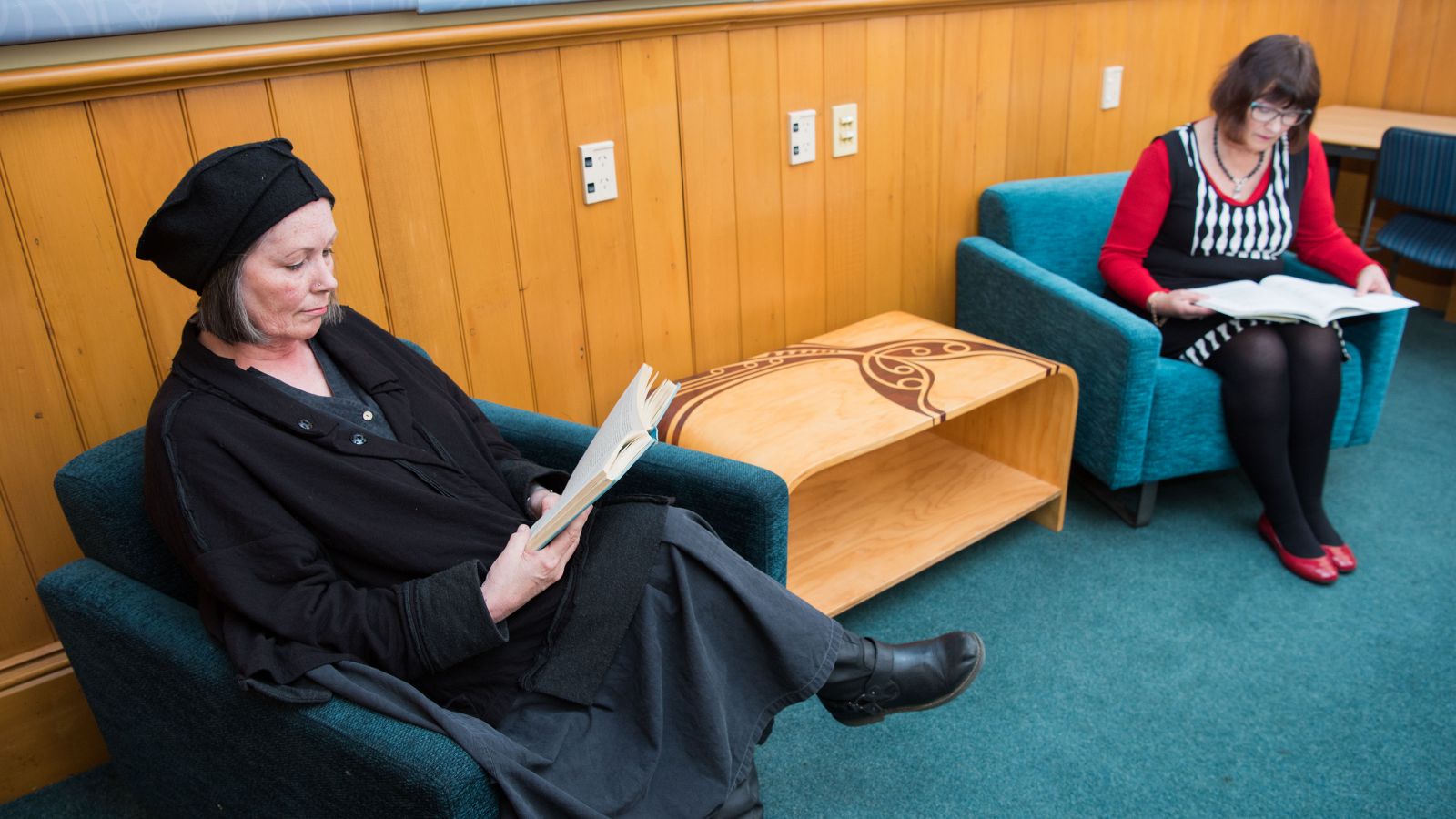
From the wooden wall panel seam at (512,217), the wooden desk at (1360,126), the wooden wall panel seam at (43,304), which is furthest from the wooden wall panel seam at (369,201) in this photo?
the wooden desk at (1360,126)

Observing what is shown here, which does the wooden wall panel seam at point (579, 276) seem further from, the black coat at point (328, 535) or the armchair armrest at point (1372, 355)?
the armchair armrest at point (1372, 355)

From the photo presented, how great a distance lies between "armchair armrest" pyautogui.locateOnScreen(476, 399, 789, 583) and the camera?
64.1 inches

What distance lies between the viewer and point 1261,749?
1.83m

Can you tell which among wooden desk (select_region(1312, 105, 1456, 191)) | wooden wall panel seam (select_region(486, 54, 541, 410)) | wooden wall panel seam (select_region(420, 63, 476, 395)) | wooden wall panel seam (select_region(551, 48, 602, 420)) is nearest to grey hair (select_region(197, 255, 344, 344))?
wooden wall panel seam (select_region(420, 63, 476, 395))

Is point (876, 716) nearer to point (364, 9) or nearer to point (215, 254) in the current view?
point (215, 254)

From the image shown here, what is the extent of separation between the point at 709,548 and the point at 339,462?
0.51 m

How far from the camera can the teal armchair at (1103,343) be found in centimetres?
235

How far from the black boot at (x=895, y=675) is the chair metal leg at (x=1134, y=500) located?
0.98 m

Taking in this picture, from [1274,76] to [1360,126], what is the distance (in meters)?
1.63

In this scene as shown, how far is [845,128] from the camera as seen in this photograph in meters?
2.55

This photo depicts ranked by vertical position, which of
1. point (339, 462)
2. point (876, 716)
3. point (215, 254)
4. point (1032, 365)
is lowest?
point (876, 716)

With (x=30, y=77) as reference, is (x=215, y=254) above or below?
below

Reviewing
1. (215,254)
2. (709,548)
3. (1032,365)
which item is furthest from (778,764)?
(215,254)

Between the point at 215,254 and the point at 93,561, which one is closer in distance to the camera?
the point at 215,254
